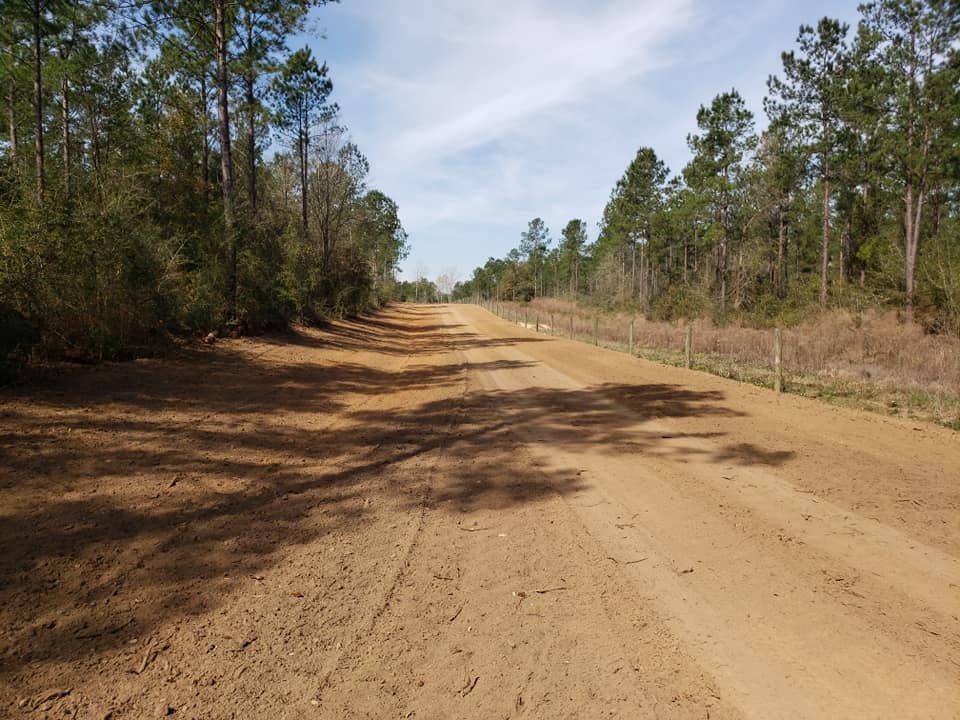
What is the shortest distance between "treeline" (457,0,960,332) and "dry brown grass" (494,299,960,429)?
2.15 meters

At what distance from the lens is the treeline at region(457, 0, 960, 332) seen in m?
22.5

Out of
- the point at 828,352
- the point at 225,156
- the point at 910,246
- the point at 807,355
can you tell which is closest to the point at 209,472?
the point at 225,156

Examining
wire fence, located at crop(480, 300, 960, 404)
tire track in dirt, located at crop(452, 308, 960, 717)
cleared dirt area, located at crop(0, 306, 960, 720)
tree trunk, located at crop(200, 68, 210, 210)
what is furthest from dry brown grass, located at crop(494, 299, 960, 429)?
tree trunk, located at crop(200, 68, 210, 210)

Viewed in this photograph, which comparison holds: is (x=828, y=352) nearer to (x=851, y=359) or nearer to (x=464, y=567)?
(x=851, y=359)

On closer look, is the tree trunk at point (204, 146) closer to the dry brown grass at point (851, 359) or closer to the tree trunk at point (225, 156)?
the tree trunk at point (225, 156)

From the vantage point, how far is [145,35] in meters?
13.1

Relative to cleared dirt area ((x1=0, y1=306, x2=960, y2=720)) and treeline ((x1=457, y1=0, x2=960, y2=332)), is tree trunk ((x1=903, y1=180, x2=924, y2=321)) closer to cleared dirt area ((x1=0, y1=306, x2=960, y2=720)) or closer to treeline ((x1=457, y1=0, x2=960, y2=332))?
treeline ((x1=457, y1=0, x2=960, y2=332))

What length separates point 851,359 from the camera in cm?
1758

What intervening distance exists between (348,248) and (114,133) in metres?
14.3

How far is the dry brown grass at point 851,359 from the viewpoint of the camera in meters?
10.2

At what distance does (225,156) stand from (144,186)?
2.31 meters

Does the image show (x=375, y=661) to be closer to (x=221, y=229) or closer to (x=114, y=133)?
(x=221, y=229)

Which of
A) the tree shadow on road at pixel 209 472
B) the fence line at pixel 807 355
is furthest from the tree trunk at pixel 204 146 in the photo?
the fence line at pixel 807 355

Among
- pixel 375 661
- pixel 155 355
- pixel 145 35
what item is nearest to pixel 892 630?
pixel 375 661
